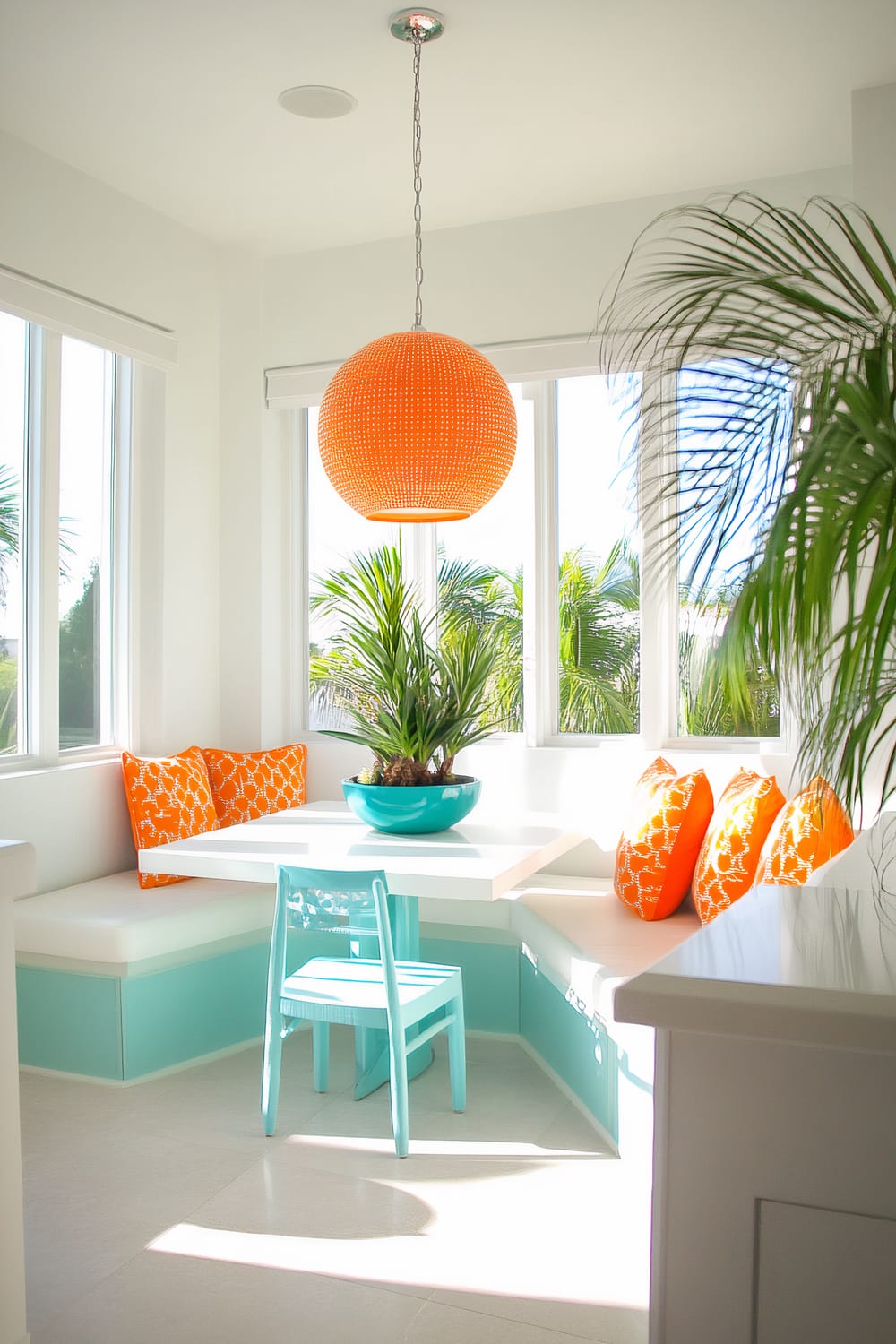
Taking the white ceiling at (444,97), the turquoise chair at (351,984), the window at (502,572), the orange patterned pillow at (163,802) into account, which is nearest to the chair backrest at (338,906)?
the turquoise chair at (351,984)

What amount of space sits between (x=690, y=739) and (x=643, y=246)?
5.58 feet

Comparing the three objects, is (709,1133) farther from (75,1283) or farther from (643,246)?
(643,246)

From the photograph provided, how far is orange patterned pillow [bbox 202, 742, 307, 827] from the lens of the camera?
411 cm

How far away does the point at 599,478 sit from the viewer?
4156mm

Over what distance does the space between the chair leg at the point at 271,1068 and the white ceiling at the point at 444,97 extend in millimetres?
2468

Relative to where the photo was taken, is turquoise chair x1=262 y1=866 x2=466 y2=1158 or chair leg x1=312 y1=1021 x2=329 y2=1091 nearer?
turquoise chair x1=262 y1=866 x2=466 y2=1158

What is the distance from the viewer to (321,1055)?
3.17 m

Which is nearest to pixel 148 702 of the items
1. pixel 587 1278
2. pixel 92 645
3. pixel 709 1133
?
pixel 92 645

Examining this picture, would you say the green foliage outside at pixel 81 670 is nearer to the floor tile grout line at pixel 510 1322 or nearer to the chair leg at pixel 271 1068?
the chair leg at pixel 271 1068

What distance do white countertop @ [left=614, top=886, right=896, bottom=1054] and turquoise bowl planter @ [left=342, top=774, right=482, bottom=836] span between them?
7.17 ft

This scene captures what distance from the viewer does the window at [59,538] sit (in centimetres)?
364

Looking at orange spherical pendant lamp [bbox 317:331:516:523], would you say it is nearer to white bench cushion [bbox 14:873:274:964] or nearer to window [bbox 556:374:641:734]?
window [bbox 556:374:641:734]

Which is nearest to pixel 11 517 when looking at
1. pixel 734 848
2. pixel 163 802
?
pixel 163 802

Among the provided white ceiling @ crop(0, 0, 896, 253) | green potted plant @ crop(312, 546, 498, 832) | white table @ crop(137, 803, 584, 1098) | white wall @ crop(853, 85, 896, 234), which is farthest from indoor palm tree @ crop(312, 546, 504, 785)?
white wall @ crop(853, 85, 896, 234)
